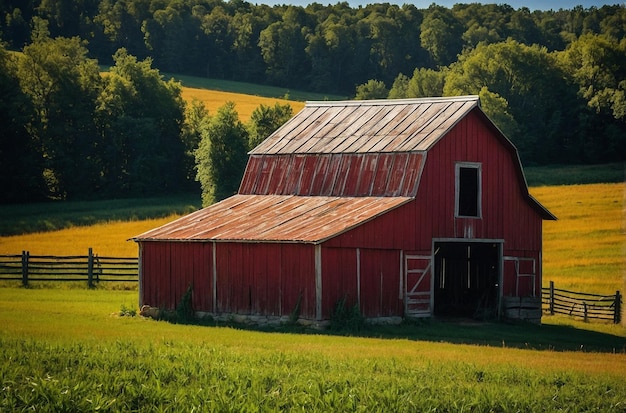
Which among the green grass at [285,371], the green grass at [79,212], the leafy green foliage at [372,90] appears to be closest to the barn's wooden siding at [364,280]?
the green grass at [285,371]

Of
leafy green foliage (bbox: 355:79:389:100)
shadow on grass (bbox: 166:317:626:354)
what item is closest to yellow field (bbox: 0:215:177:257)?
shadow on grass (bbox: 166:317:626:354)

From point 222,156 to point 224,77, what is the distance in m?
54.8

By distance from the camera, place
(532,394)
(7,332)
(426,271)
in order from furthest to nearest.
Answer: (426,271), (7,332), (532,394)

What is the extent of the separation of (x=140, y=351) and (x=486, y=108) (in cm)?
6110

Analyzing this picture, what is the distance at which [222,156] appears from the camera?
74375mm

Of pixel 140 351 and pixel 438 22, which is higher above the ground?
pixel 438 22

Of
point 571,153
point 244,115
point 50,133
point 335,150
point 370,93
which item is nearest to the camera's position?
point 335,150

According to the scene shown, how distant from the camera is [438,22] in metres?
126

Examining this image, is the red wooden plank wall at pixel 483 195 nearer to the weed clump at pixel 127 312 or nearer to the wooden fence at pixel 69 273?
the weed clump at pixel 127 312

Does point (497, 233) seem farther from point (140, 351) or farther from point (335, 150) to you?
→ point (140, 351)

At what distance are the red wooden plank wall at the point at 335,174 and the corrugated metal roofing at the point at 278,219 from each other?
416 millimetres

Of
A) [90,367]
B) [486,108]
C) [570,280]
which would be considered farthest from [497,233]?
[486,108]

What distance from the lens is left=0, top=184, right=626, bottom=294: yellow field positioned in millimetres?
49531

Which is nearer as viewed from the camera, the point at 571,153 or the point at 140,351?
the point at 140,351
